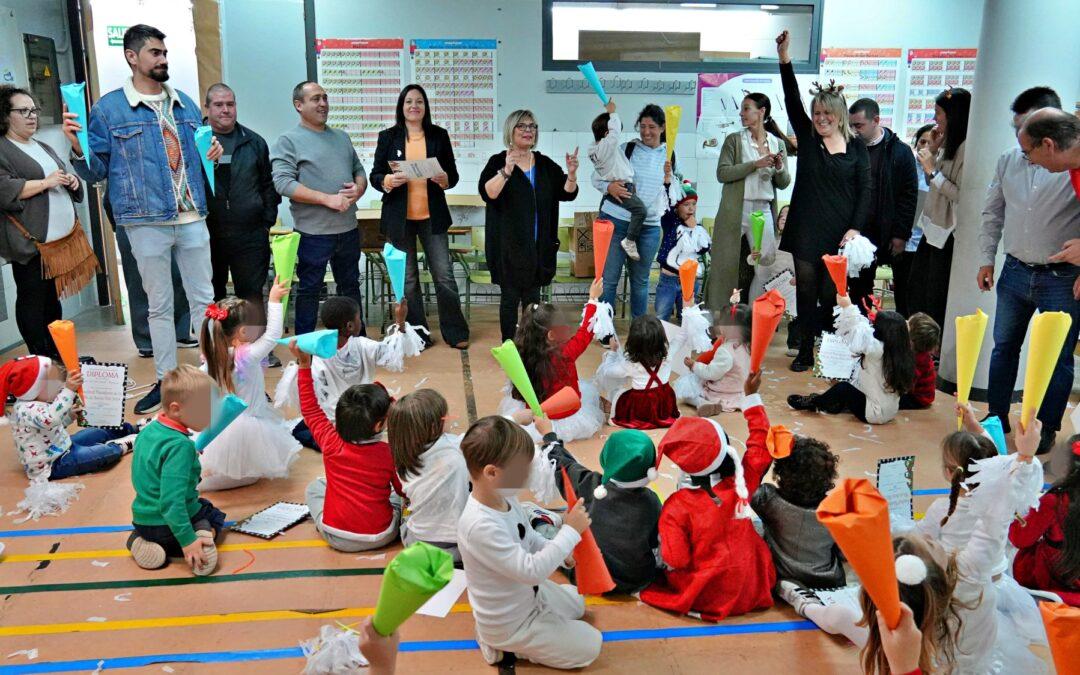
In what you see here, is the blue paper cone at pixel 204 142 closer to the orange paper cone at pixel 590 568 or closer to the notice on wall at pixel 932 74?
the orange paper cone at pixel 590 568

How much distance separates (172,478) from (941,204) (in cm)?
497

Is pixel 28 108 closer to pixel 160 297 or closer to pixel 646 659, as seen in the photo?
pixel 160 297

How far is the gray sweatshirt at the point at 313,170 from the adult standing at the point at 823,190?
3072mm

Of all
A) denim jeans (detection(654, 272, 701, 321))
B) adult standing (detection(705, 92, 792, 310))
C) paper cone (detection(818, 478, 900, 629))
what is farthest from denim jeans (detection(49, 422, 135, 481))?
adult standing (detection(705, 92, 792, 310))

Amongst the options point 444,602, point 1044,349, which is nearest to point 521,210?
point 444,602

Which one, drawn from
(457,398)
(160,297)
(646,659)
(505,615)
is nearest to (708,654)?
(646,659)

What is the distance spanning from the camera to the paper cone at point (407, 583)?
4.72 ft

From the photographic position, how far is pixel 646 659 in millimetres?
2674

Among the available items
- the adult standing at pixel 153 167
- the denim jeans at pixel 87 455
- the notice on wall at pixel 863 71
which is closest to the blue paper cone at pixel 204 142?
the adult standing at pixel 153 167

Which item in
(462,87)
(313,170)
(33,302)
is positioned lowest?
(33,302)

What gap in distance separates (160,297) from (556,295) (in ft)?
14.6

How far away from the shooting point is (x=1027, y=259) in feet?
13.9

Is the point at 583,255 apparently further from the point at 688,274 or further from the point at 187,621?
the point at 187,621

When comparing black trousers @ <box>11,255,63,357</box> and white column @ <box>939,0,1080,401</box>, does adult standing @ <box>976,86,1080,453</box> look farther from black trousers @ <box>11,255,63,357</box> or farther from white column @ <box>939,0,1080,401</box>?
black trousers @ <box>11,255,63,357</box>
